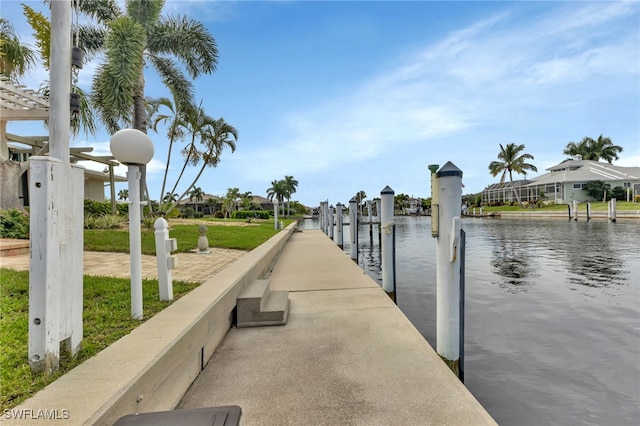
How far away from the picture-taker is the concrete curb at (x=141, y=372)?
165 centimetres

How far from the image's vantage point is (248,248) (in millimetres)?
9547

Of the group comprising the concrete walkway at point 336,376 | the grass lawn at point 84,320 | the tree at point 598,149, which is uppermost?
the tree at point 598,149

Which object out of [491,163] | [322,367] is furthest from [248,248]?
[491,163]

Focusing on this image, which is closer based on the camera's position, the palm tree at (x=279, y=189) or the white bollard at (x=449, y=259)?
the white bollard at (x=449, y=259)

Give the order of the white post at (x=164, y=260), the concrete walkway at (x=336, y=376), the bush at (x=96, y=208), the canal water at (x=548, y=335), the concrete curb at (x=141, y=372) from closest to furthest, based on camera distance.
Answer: the concrete curb at (x=141, y=372) < the concrete walkway at (x=336, y=376) < the canal water at (x=548, y=335) < the white post at (x=164, y=260) < the bush at (x=96, y=208)

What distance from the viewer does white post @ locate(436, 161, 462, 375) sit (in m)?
3.18

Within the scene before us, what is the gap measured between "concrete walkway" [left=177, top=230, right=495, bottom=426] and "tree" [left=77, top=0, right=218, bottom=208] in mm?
12853

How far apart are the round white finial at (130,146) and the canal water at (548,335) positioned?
159 inches

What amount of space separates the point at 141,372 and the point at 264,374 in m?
1.11

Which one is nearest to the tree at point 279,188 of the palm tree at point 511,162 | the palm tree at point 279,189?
the palm tree at point 279,189

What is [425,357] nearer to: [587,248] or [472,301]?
[472,301]

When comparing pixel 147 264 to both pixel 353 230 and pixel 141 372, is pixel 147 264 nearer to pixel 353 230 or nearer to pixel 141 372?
pixel 141 372

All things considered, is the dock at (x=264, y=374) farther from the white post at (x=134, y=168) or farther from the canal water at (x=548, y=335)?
the canal water at (x=548, y=335)

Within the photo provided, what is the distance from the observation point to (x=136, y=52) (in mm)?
13516
